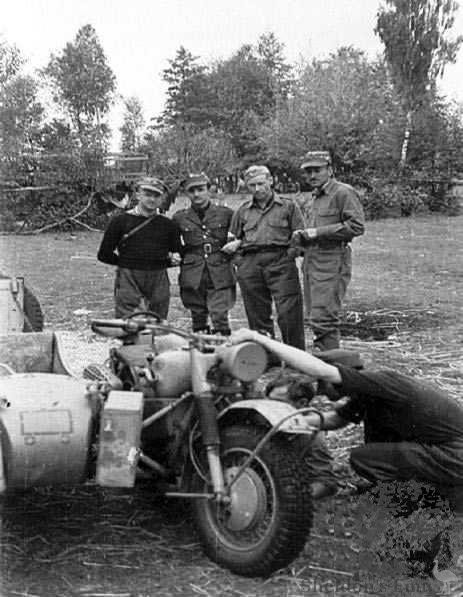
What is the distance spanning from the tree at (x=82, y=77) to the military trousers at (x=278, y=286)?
70.4ft

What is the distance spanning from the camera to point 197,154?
27.1m

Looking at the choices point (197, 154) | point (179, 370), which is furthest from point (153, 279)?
point (197, 154)

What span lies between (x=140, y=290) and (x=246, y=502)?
3.33 metres

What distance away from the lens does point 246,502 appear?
3311mm

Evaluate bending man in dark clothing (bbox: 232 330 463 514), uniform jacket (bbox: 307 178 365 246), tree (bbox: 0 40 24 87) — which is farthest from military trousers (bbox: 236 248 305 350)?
tree (bbox: 0 40 24 87)

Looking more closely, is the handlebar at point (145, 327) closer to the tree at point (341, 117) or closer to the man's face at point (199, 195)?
the man's face at point (199, 195)

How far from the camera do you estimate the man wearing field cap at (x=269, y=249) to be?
6559mm

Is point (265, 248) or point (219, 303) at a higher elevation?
point (265, 248)

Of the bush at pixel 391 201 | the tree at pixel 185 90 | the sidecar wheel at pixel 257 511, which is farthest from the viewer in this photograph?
the tree at pixel 185 90

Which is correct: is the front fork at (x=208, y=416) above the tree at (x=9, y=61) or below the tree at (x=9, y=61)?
below

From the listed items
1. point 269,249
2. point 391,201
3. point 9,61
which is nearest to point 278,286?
point 269,249

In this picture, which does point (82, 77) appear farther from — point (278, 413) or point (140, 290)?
point (278, 413)

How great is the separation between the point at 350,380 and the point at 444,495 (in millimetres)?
727

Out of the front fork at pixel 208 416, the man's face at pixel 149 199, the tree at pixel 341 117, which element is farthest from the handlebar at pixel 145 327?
the tree at pixel 341 117
